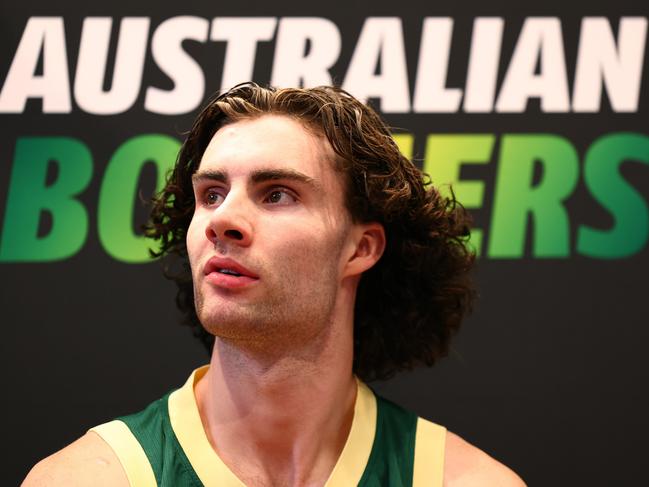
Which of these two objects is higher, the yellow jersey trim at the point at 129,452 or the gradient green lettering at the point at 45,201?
the gradient green lettering at the point at 45,201

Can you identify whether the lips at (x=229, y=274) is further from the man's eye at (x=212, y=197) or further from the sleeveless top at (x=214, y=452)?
the sleeveless top at (x=214, y=452)

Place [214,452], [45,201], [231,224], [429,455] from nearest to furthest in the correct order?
[231,224], [214,452], [429,455], [45,201]

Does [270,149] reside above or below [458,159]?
below

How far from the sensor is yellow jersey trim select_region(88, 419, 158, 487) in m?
1.84

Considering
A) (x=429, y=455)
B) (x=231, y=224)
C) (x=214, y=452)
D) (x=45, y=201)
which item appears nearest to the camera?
(x=231, y=224)

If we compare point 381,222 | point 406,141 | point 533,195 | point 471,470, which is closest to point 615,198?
point 533,195

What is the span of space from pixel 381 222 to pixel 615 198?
2.25 feet

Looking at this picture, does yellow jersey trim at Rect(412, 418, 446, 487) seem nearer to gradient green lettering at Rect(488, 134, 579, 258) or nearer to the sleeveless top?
the sleeveless top

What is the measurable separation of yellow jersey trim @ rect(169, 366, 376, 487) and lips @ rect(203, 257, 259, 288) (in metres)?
0.32

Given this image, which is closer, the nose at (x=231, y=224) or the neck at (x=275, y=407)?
the nose at (x=231, y=224)

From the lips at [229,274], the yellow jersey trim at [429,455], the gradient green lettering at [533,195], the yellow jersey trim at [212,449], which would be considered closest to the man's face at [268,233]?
the lips at [229,274]

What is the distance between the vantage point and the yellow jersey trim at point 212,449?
1876mm

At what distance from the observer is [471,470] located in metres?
2.00

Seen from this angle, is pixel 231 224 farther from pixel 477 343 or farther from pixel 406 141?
pixel 477 343
